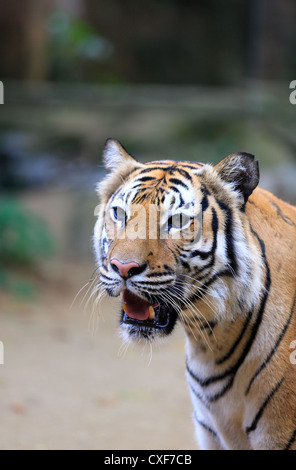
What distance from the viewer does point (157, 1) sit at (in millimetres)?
8453

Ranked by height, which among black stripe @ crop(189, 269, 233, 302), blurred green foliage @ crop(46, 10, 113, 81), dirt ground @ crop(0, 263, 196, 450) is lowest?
dirt ground @ crop(0, 263, 196, 450)

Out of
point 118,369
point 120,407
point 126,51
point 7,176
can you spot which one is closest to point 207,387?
point 120,407

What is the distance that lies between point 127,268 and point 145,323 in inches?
11.9

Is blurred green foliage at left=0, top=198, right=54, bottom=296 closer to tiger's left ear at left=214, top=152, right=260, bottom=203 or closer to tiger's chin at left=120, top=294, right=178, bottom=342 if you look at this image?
tiger's chin at left=120, top=294, right=178, bottom=342

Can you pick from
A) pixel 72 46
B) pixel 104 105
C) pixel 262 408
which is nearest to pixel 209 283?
pixel 262 408

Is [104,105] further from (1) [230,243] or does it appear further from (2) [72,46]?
(1) [230,243]

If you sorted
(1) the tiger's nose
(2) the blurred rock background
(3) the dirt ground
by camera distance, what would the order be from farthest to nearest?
(2) the blurred rock background, (3) the dirt ground, (1) the tiger's nose

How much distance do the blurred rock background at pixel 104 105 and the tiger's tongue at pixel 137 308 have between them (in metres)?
3.75

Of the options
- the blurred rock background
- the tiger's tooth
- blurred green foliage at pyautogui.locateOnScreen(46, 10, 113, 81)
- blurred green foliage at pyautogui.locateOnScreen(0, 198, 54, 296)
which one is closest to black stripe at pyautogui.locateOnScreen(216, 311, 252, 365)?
the tiger's tooth

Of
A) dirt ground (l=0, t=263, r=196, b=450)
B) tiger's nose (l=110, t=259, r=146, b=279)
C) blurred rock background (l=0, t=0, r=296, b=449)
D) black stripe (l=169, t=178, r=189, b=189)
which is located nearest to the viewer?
tiger's nose (l=110, t=259, r=146, b=279)

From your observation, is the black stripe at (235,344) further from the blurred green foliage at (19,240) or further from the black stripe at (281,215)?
the blurred green foliage at (19,240)

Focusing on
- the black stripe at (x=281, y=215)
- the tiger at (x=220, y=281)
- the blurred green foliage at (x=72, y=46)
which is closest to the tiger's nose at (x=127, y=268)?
the tiger at (x=220, y=281)

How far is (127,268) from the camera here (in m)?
2.17

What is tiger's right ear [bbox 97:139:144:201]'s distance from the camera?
8.68 ft
